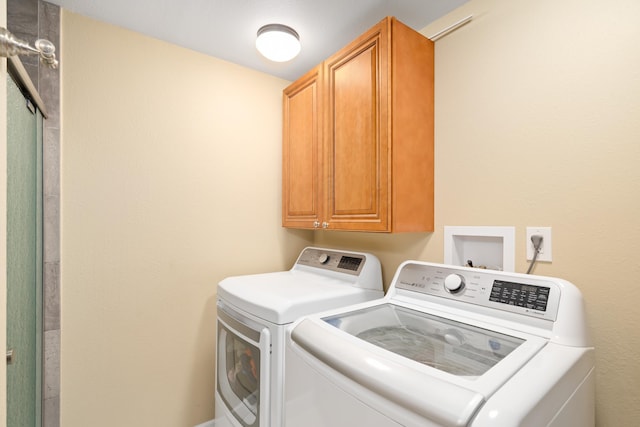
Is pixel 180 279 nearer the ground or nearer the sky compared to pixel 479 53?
nearer the ground

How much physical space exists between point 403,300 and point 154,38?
2052 mm

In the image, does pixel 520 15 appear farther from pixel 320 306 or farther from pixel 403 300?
pixel 320 306

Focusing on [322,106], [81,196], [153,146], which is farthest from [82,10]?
[322,106]

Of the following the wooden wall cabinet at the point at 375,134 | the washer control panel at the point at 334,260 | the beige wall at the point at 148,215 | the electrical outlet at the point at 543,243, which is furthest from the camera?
the washer control panel at the point at 334,260

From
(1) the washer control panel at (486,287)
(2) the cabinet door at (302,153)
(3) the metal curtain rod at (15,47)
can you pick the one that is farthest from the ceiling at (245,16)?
(1) the washer control panel at (486,287)

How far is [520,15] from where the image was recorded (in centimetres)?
122

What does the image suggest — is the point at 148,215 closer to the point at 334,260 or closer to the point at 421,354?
the point at 334,260

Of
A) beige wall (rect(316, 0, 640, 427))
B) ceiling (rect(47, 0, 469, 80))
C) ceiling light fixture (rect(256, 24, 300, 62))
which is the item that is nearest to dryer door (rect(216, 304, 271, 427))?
beige wall (rect(316, 0, 640, 427))

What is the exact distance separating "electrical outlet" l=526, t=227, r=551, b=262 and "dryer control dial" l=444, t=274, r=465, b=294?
0.29m

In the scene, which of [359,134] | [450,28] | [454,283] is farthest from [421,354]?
[450,28]

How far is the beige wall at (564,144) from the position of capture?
0.97 meters

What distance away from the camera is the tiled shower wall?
1.42 meters

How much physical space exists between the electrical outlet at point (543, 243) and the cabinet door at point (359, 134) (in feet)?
1.88

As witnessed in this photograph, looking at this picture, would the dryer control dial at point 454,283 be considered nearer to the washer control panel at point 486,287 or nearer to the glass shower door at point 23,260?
the washer control panel at point 486,287
